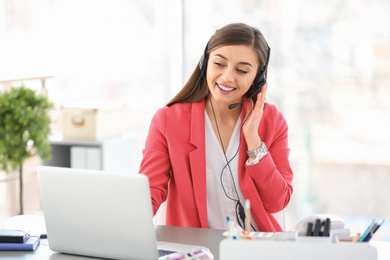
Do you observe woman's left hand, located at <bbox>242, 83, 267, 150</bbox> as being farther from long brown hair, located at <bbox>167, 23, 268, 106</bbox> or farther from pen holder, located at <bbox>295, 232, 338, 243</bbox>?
pen holder, located at <bbox>295, 232, 338, 243</bbox>

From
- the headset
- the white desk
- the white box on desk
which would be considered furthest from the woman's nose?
the white box on desk

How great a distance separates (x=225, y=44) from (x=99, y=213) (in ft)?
2.65

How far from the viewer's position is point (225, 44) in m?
2.47

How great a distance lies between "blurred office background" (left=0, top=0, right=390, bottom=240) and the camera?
172 inches

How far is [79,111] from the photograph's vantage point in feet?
14.4

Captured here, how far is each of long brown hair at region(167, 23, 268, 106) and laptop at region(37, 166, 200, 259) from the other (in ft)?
2.37

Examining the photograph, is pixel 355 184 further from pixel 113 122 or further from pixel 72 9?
pixel 72 9

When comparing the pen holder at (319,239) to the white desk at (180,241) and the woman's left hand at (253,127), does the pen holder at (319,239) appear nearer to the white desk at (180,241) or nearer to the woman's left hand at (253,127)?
the white desk at (180,241)

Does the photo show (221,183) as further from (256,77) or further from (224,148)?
(256,77)

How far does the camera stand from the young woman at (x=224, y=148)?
97.2 inches

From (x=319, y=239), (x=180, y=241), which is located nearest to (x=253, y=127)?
(x=180, y=241)

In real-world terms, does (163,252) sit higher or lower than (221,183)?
lower

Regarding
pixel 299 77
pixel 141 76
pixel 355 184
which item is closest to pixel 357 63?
pixel 299 77

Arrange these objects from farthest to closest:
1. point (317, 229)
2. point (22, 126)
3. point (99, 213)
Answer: point (22, 126), point (99, 213), point (317, 229)
